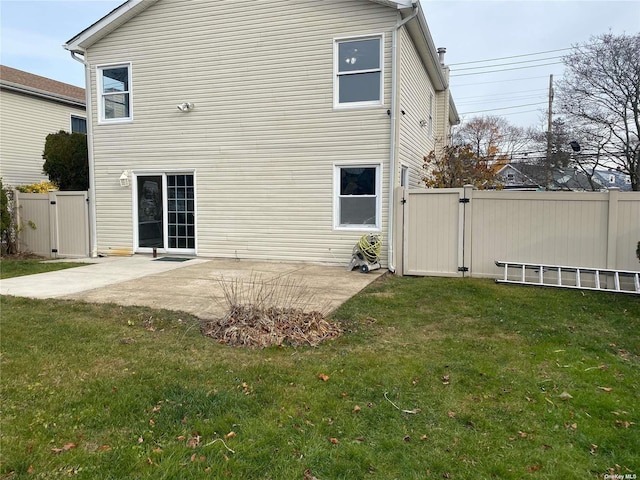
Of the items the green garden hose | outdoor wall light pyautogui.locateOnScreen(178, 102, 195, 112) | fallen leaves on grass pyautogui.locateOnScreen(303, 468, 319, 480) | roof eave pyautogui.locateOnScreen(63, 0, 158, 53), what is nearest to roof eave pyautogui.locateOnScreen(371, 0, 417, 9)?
the green garden hose

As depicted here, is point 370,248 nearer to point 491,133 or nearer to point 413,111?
point 413,111

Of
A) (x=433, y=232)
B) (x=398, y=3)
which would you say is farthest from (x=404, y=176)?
(x=398, y=3)

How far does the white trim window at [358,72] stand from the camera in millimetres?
9477

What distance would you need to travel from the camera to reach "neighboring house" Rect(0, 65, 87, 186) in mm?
15773

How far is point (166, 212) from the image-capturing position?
37.7 feet

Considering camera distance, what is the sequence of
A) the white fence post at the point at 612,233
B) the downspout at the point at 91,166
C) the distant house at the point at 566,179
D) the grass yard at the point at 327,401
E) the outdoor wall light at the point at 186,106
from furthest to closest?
1. the distant house at the point at 566,179
2. the downspout at the point at 91,166
3. the outdoor wall light at the point at 186,106
4. the white fence post at the point at 612,233
5. the grass yard at the point at 327,401

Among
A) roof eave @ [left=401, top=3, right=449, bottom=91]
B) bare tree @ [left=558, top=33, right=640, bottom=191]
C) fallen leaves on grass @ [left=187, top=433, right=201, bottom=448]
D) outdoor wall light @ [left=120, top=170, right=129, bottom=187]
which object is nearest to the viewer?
fallen leaves on grass @ [left=187, top=433, right=201, bottom=448]

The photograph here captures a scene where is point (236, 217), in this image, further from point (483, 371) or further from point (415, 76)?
point (483, 371)

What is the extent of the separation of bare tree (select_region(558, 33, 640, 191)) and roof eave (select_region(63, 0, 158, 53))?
1328 cm

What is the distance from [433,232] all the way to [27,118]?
15921 mm

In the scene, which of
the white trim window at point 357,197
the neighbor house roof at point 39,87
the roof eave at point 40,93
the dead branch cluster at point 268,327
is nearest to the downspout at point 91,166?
the roof eave at point 40,93

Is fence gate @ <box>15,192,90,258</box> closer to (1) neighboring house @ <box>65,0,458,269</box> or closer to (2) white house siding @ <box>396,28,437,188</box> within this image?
(1) neighboring house @ <box>65,0,458,269</box>

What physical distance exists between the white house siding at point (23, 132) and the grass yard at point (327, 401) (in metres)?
13.2

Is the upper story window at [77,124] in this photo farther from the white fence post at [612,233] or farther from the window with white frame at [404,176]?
the white fence post at [612,233]
